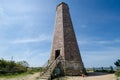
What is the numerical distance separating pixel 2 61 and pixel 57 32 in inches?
628

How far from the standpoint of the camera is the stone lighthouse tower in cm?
2033

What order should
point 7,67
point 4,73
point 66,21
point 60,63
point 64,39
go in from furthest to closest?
point 7,67 → point 4,73 → point 66,21 → point 64,39 → point 60,63

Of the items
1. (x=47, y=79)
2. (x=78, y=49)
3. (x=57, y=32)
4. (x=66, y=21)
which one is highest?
(x=66, y=21)

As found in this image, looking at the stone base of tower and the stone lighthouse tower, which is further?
the stone lighthouse tower

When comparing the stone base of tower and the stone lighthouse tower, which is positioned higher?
the stone lighthouse tower

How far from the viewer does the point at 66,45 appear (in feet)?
69.5

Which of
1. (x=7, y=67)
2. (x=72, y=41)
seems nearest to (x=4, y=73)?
(x=7, y=67)

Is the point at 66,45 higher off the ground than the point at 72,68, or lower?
higher

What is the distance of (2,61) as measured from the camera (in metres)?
31.5

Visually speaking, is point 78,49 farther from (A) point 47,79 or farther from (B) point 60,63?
(A) point 47,79

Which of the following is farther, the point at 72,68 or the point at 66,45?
the point at 66,45

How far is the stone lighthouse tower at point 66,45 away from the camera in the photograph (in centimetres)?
2033

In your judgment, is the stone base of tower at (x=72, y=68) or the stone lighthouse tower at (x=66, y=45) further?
the stone lighthouse tower at (x=66, y=45)

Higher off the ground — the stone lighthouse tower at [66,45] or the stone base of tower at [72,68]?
the stone lighthouse tower at [66,45]
